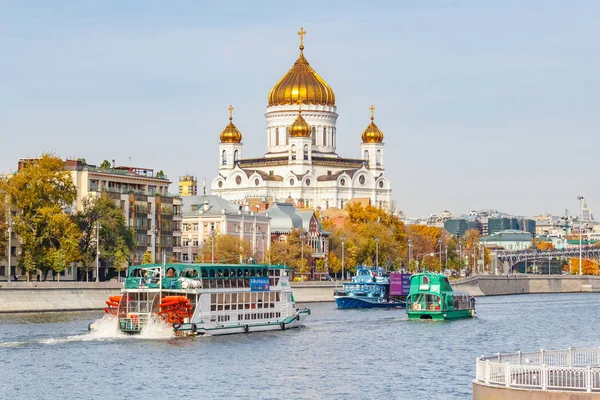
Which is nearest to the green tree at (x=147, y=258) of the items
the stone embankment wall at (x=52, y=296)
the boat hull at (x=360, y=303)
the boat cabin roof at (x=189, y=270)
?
the boat hull at (x=360, y=303)

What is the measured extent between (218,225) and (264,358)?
96476 mm

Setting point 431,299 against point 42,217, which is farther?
point 42,217

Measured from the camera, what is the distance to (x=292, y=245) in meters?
170

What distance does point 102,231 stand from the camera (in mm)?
129625

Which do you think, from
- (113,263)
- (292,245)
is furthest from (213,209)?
(113,263)

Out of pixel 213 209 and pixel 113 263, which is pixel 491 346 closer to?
pixel 113 263

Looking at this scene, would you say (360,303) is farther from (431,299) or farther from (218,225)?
(218,225)

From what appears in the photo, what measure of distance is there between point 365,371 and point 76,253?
190 ft

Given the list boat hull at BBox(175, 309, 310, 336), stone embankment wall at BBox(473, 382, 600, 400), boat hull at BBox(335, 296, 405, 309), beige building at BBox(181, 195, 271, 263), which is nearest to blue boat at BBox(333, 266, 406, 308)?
boat hull at BBox(335, 296, 405, 309)

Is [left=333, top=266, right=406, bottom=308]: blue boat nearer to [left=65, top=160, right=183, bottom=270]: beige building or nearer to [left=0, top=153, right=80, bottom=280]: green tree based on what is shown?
[left=65, top=160, right=183, bottom=270]: beige building

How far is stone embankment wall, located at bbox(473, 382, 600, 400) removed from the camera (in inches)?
1532

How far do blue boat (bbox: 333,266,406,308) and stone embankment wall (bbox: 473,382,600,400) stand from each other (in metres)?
91.3

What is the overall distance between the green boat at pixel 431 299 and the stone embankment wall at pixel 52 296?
79.4ft

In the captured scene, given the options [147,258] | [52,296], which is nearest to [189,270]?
[52,296]
